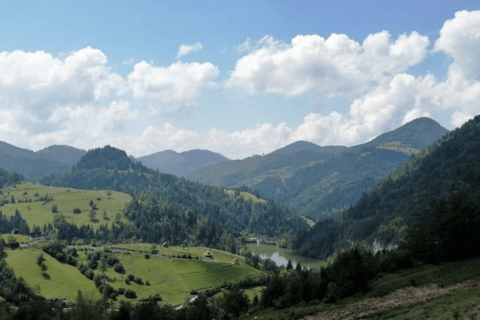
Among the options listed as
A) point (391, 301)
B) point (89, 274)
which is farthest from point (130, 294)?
point (391, 301)

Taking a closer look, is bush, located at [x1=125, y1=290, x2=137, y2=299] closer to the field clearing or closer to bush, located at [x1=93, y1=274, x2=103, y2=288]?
the field clearing

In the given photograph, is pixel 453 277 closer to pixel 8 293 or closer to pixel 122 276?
pixel 8 293

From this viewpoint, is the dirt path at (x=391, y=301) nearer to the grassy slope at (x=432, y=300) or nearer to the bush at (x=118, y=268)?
the grassy slope at (x=432, y=300)

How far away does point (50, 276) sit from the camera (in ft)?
556

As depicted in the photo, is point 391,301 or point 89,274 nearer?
point 391,301

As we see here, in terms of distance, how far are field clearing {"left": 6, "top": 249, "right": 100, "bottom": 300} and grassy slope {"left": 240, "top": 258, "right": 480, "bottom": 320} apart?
112892mm

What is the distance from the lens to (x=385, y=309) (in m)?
49.6

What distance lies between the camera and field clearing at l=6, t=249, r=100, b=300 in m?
157

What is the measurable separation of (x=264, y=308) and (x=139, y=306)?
25.5 meters

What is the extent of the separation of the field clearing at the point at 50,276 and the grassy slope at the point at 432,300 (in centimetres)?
11289

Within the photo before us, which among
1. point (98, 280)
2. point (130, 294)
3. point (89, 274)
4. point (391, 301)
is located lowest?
point (130, 294)

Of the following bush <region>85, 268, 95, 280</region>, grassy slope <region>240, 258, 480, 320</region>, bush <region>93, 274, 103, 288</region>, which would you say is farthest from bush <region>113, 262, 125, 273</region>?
grassy slope <region>240, 258, 480, 320</region>

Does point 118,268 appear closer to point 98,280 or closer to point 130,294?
point 98,280

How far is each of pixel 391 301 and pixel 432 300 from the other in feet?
19.2
